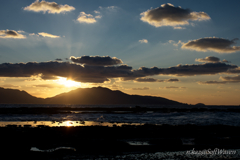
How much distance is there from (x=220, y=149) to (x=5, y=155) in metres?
18.7

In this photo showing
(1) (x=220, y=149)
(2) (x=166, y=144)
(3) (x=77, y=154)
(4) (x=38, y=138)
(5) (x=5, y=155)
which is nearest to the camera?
(5) (x=5, y=155)

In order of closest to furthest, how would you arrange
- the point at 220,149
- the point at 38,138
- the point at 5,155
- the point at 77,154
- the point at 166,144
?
the point at 5,155 → the point at 77,154 → the point at 220,149 → the point at 166,144 → the point at 38,138

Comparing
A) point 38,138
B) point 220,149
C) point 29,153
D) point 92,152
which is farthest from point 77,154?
point 220,149

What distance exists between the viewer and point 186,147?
65.0ft

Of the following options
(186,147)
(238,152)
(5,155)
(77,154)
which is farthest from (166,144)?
(5,155)

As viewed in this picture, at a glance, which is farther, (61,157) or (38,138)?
(38,138)

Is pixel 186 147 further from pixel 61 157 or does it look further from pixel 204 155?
pixel 61 157

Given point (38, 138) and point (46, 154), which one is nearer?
point (46, 154)

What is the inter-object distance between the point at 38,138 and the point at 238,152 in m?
20.7

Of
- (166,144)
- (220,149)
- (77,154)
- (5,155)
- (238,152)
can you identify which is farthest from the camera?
(166,144)

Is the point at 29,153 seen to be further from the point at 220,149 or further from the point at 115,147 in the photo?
the point at 220,149

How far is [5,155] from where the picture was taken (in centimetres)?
1532

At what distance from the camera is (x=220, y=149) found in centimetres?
1900

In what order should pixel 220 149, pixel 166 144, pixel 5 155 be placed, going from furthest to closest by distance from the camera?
pixel 166 144 < pixel 220 149 < pixel 5 155
